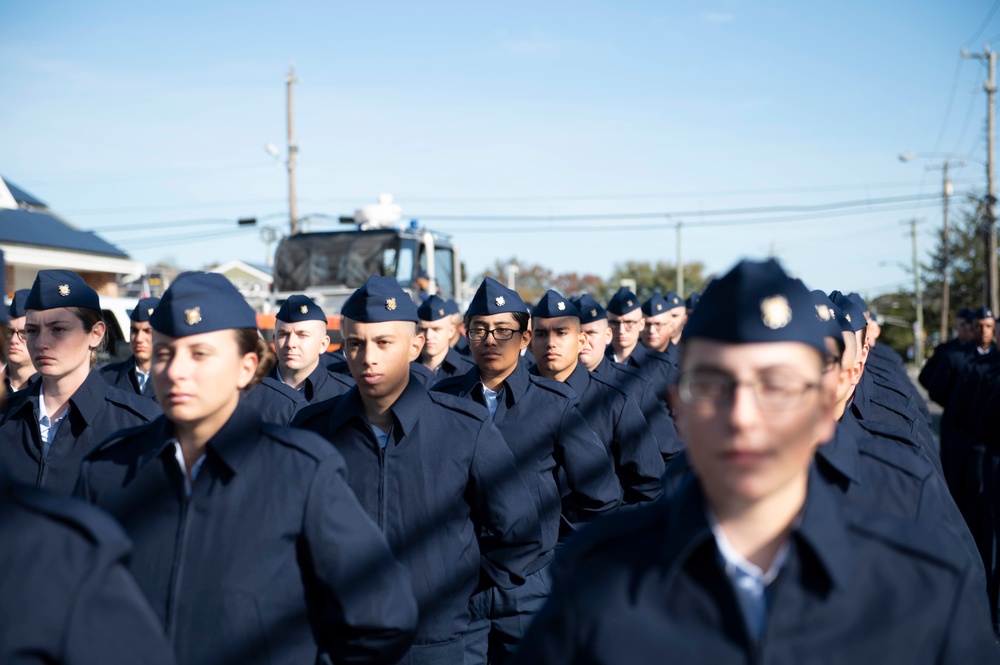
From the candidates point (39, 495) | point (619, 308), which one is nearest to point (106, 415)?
point (39, 495)

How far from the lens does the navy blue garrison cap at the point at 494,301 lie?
6.24 metres

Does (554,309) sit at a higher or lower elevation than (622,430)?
higher

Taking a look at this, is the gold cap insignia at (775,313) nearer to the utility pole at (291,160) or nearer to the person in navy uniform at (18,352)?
the person in navy uniform at (18,352)

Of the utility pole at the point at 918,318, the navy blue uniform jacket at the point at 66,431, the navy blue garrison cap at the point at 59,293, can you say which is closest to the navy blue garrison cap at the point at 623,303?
the navy blue garrison cap at the point at 59,293

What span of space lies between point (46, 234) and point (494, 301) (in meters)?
20.1

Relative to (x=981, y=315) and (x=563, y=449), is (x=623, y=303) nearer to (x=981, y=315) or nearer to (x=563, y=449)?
(x=563, y=449)

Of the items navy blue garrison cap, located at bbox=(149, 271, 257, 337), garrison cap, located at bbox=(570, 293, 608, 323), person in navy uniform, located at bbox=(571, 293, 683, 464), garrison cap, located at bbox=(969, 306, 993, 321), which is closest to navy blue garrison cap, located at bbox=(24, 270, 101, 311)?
navy blue garrison cap, located at bbox=(149, 271, 257, 337)

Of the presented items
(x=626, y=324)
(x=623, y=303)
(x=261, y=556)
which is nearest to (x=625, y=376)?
(x=626, y=324)

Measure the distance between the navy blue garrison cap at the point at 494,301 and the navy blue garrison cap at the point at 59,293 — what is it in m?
2.29

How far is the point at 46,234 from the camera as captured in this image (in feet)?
76.0

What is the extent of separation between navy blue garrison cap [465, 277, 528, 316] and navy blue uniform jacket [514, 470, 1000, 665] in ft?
13.9

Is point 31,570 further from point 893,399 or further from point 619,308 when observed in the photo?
point 619,308

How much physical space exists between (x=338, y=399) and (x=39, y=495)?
2.42 meters

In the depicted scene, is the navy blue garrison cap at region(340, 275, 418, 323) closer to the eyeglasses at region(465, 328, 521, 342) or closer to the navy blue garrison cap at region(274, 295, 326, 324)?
the eyeglasses at region(465, 328, 521, 342)
